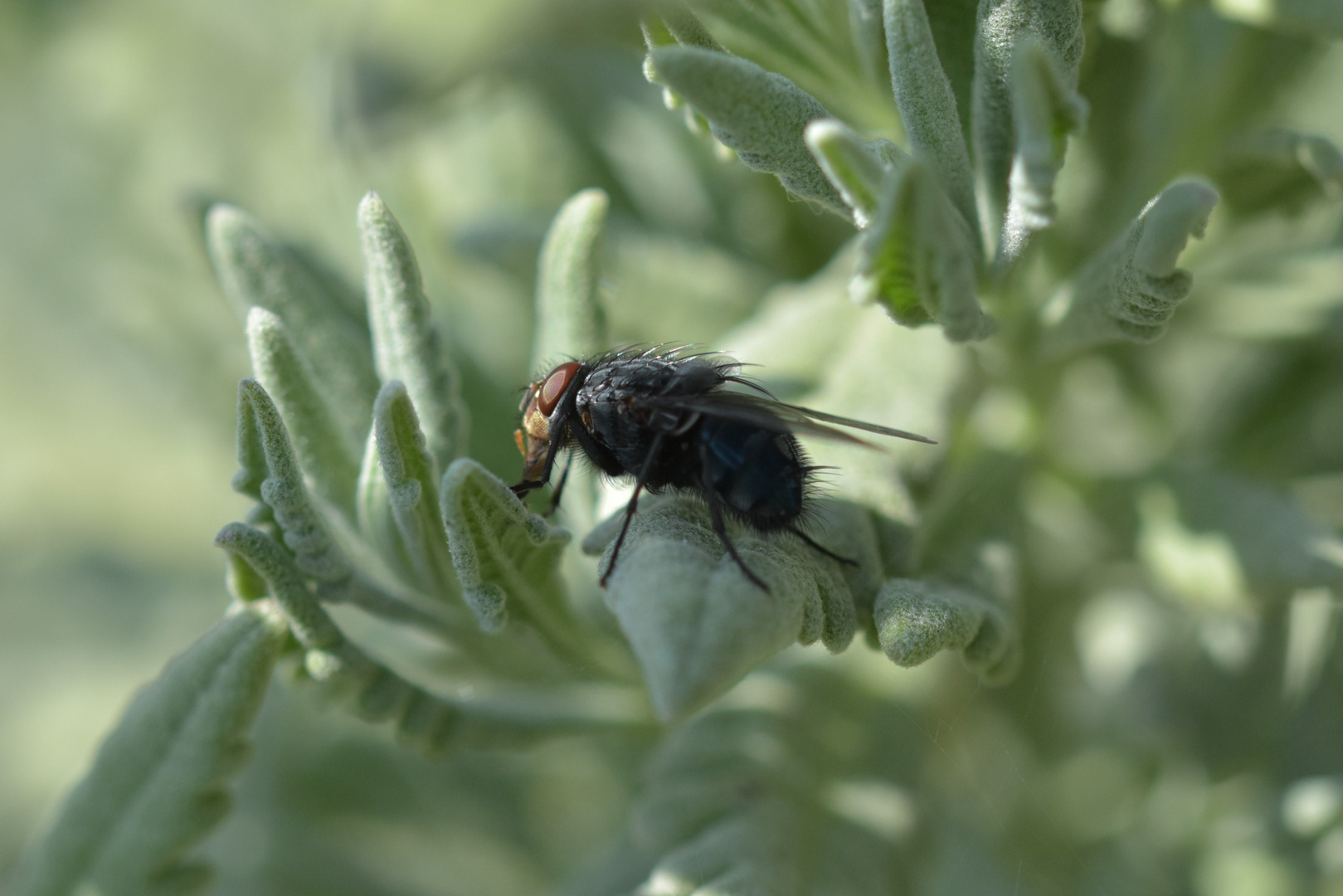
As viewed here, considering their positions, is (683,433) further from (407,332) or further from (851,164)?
(851,164)

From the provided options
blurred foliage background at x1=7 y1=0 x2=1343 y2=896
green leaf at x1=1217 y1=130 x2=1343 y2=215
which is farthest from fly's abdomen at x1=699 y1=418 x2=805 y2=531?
green leaf at x1=1217 y1=130 x2=1343 y2=215

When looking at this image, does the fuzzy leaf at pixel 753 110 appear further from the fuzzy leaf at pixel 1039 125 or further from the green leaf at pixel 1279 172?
the green leaf at pixel 1279 172

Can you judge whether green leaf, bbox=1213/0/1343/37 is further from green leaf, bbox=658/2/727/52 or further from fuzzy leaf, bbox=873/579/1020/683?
fuzzy leaf, bbox=873/579/1020/683

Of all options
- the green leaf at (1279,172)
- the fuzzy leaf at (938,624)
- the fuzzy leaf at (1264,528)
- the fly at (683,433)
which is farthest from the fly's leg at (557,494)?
the green leaf at (1279,172)

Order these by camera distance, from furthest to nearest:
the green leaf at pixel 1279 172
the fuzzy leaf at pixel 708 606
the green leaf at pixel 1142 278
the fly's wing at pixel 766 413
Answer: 1. the green leaf at pixel 1279 172
2. the fly's wing at pixel 766 413
3. the green leaf at pixel 1142 278
4. the fuzzy leaf at pixel 708 606

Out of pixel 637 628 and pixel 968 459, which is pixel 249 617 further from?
pixel 968 459

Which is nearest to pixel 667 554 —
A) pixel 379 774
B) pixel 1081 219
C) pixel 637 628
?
pixel 637 628

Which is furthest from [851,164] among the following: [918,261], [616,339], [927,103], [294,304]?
[616,339]
